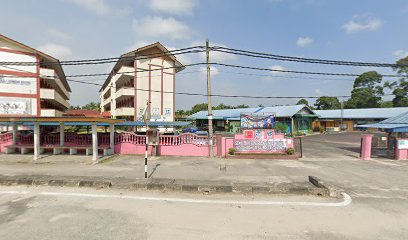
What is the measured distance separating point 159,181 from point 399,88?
6789cm

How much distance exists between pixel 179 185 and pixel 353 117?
46323mm

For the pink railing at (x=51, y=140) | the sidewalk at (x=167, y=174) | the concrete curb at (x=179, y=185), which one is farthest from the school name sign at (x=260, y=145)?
the pink railing at (x=51, y=140)

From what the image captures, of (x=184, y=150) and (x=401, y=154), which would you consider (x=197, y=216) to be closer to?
(x=184, y=150)

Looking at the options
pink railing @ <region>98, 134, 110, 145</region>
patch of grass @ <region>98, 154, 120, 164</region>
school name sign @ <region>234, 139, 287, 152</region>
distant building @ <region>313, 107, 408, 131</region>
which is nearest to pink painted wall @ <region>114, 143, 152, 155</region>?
patch of grass @ <region>98, 154, 120, 164</region>

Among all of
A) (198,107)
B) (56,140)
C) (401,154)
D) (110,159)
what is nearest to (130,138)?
(110,159)

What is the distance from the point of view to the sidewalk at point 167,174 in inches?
258

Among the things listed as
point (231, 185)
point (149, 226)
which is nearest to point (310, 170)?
point (231, 185)

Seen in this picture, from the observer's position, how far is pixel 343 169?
10.2 meters

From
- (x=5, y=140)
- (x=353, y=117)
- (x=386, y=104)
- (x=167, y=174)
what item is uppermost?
(x=386, y=104)

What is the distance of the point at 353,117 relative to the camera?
41.3 metres

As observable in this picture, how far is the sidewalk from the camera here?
6562 millimetres

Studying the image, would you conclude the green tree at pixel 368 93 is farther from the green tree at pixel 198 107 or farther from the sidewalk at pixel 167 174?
the sidewalk at pixel 167 174

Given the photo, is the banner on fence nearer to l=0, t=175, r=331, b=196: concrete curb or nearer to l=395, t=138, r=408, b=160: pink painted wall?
l=0, t=175, r=331, b=196: concrete curb

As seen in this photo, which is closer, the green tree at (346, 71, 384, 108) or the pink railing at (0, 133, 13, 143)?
the pink railing at (0, 133, 13, 143)
